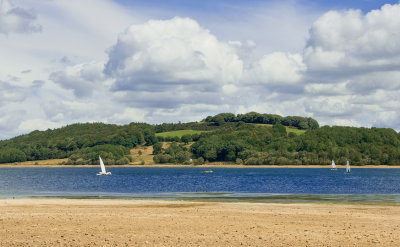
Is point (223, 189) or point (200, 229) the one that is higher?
point (200, 229)

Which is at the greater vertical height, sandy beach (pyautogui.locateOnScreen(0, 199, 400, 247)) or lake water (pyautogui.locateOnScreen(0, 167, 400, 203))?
sandy beach (pyautogui.locateOnScreen(0, 199, 400, 247))

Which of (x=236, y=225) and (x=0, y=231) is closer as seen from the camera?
(x=0, y=231)

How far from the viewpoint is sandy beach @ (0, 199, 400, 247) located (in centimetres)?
2247

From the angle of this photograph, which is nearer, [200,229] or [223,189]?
[200,229]

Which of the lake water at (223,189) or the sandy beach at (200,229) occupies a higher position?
the sandy beach at (200,229)

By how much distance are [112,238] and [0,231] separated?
697cm

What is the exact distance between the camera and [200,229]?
86.0ft

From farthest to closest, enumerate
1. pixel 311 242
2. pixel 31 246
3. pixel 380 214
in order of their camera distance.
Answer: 1. pixel 380 214
2. pixel 311 242
3. pixel 31 246

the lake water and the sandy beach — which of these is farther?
the lake water

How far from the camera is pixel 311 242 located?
2255 centimetres

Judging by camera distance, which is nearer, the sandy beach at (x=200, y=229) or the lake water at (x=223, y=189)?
the sandy beach at (x=200, y=229)

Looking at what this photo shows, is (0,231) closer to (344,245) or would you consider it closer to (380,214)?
(344,245)

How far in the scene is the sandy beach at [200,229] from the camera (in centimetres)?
2247

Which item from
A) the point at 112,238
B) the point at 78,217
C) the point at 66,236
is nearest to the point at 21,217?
the point at 78,217
